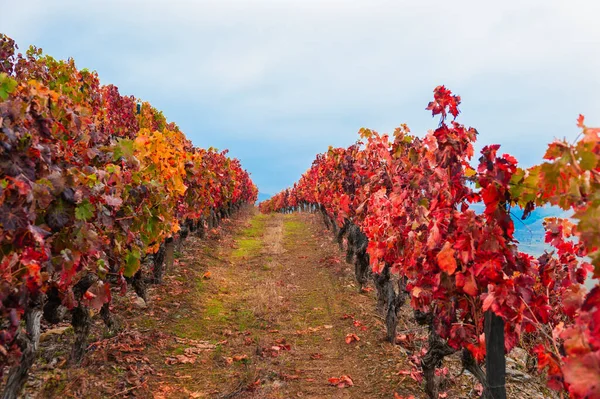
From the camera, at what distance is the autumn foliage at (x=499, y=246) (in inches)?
80.1

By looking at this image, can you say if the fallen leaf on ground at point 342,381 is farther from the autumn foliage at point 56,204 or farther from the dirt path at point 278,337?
the autumn foliage at point 56,204

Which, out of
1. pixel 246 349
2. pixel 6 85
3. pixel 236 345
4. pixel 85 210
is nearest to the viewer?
pixel 6 85

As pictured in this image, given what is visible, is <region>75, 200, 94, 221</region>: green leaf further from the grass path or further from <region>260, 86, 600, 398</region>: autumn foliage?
<region>260, 86, 600, 398</region>: autumn foliage

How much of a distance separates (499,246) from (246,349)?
19.0 ft

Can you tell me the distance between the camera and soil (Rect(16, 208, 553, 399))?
6.19m

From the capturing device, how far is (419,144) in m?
7.01

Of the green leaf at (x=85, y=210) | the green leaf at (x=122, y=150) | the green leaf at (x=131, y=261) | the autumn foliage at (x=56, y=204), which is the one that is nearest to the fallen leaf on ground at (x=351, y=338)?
the autumn foliage at (x=56, y=204)

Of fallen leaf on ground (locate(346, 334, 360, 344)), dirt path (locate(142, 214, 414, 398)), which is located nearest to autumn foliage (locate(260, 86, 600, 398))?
dirt path (locate(142, 214, 414, 398))

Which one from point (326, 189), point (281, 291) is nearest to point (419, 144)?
point (281, 291)

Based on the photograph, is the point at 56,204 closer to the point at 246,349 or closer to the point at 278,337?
the point at 246,349

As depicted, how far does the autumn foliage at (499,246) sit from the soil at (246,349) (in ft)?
6.42

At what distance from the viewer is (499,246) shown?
11.6 ft

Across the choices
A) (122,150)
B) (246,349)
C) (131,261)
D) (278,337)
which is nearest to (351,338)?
(278,337)

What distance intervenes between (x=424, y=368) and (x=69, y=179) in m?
5.13
